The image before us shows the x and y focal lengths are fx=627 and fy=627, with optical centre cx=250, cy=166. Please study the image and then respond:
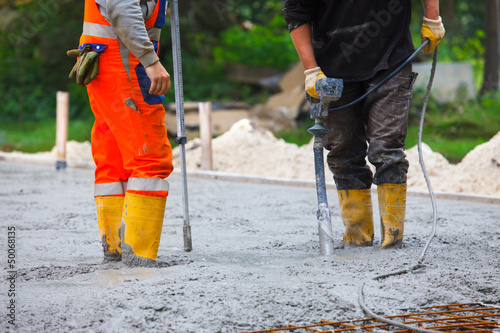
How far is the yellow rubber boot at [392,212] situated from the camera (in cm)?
351

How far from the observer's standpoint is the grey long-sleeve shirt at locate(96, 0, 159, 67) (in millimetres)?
2941

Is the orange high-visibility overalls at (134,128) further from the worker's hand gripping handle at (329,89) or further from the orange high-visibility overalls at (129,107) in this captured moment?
the worker's hand gripping handle at (329,89)

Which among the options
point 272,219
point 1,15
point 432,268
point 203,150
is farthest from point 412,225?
point 1,15

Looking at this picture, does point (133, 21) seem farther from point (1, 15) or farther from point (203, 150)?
point (1, 15)

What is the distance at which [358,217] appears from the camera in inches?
147

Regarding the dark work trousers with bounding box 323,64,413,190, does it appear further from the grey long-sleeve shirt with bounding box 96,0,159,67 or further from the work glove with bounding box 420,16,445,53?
the grey long-sleeve shirt with bounding box 96,0,159,67

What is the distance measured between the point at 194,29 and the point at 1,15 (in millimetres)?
6094

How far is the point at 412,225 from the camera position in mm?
4582

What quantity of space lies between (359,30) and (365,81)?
0.96 ft

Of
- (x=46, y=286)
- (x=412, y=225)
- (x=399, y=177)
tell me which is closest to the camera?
(x=46, y=286)

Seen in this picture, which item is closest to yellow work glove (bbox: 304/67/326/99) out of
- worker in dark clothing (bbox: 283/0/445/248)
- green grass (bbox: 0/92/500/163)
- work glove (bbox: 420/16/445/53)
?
worker in dark clothing (bbox: 283/0/445/248)

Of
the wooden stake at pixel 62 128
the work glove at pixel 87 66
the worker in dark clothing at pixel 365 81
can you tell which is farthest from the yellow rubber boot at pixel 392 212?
the wooden stake at pixel 62 128

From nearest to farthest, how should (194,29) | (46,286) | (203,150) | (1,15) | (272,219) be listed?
(46,286) → (272,219) → (203,150) → (194,29) → (1,15)

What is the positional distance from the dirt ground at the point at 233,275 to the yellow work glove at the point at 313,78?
91cm
